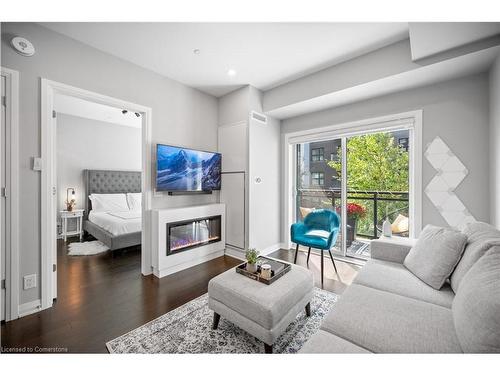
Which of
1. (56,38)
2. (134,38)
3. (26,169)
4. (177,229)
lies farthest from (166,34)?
(177,229)

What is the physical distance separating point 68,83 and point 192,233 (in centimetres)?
221

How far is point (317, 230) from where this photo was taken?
307cm

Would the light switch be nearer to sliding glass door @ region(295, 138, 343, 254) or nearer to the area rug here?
the area rug

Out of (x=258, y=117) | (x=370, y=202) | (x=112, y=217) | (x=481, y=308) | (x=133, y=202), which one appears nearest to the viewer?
(x=481, y=308)

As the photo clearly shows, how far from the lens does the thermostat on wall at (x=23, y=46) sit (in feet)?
6.01

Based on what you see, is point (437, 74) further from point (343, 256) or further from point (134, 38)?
point (134, 38)

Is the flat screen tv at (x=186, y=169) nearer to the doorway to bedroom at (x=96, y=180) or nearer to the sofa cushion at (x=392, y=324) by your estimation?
the doorway to bedroom at (x=96, y=180)

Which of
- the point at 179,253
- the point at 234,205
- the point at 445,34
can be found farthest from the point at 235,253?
the point at 445,34

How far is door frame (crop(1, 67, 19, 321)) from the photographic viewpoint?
1.81 meters

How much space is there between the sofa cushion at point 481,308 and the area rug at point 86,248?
437 cm

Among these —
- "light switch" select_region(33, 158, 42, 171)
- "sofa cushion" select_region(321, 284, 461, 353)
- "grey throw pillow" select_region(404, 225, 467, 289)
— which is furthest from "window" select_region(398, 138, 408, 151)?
"light switch" select_region(33, 158, 42, 171)

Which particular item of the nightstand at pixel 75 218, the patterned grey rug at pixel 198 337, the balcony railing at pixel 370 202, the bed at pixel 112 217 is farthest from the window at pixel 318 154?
the nightstand at pixel 75 218

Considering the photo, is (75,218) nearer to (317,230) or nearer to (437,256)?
(317,230)
